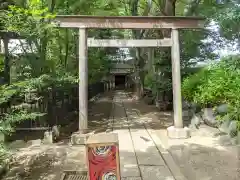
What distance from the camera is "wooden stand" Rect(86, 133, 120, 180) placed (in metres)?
3.26

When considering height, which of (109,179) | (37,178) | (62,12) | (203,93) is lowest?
(37,178)

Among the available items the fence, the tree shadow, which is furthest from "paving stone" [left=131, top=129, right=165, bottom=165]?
the fence

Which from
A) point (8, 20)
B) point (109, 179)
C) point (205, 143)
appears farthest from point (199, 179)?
point (8, 20)

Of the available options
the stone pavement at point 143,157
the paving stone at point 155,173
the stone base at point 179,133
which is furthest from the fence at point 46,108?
the stone base at point 179,133

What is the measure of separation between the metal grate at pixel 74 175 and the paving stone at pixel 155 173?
3.53 feet

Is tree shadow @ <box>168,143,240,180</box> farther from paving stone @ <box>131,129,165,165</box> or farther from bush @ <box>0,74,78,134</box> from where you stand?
bush @ <box>0,74,78,134</box>

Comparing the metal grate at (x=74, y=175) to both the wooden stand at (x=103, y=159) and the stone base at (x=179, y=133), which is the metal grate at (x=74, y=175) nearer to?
the wooden stand at (x=103, y=159)

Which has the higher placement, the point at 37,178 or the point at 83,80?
the point at 83,80

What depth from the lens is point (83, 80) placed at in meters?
7.51

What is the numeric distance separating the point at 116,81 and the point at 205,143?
3892 cm

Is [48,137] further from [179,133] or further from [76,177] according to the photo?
[179,133]

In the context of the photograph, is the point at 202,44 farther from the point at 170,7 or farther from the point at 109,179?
the point at 109,179

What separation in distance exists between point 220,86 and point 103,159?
17.2 feet

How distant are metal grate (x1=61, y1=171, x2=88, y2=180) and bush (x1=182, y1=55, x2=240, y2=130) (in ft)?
12.9
